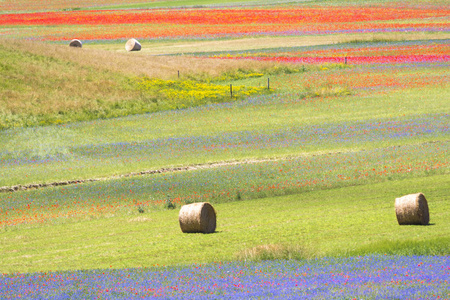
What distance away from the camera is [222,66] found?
2884 inches

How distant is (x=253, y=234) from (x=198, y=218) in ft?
6.09

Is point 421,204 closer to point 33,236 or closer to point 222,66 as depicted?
point 33,236

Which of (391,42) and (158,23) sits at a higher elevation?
(158,23)

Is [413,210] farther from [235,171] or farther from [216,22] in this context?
[216,22]

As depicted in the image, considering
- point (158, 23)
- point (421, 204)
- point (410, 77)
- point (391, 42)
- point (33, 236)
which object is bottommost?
point (33, 236)

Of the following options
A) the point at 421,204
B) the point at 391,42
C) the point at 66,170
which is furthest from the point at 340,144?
the point at 391,42

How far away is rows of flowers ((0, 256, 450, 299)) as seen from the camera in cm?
1220

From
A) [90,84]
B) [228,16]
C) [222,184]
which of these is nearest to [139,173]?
[222,184]

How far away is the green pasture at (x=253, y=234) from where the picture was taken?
56.5 feet

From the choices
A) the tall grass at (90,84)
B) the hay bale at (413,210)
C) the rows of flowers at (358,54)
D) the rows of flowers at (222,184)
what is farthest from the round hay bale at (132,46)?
the hay bale at (413,210)

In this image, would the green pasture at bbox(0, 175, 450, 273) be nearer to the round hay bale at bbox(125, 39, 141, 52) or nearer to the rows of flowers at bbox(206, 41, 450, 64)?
the rows of flowers at bbox(206, 41, 450, 64)

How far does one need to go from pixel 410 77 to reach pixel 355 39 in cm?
2948

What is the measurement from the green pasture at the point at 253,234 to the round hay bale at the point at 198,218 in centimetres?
29

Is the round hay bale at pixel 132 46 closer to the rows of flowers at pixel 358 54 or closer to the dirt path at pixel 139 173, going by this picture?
the rows of flowers at pixel 358 54
